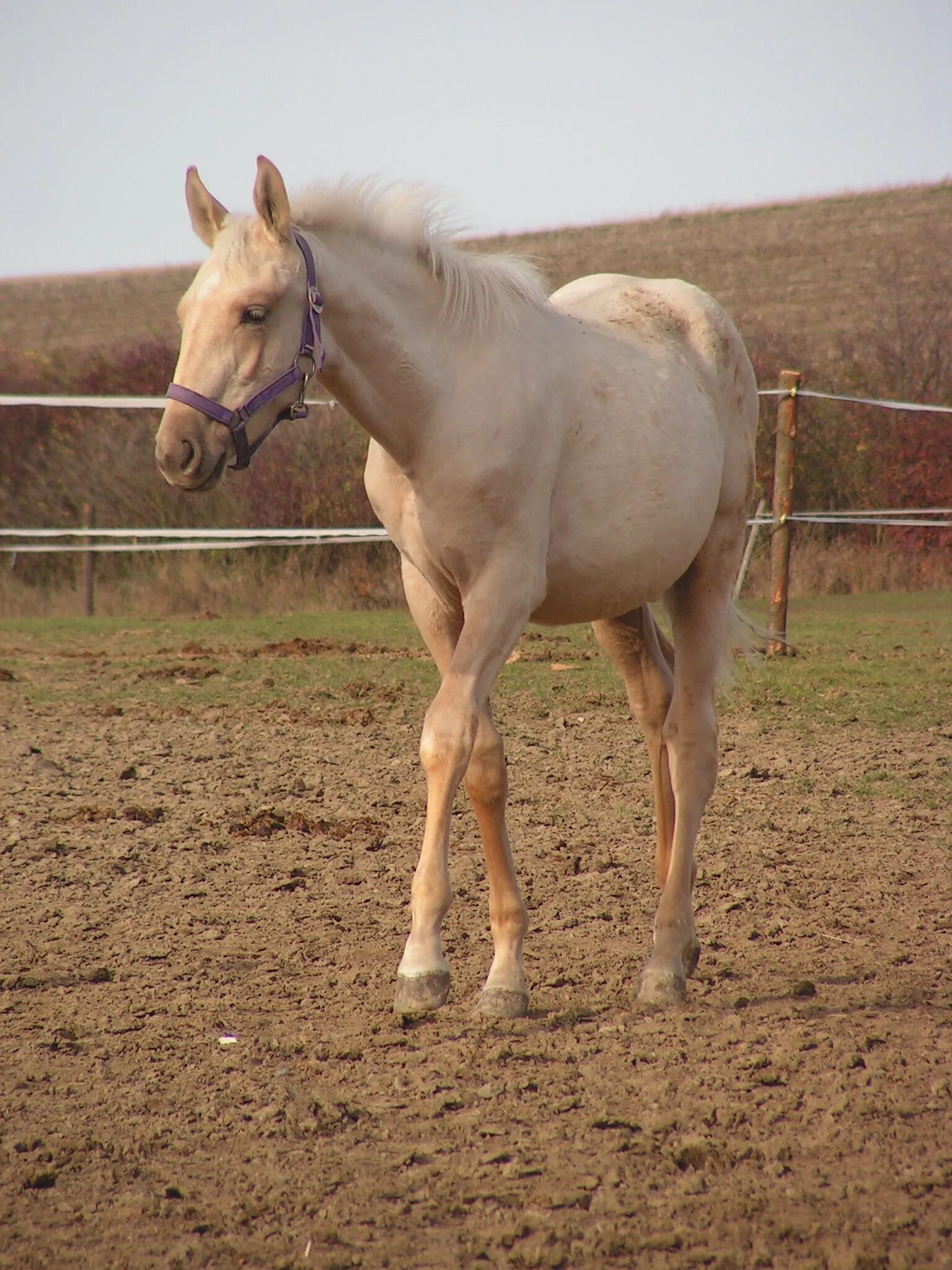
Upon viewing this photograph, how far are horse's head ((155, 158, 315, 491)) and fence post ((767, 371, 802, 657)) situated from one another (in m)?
8.15

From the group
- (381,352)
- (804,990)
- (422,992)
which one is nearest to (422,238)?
(381,352)

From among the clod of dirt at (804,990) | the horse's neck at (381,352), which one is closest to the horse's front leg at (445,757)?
the horse's neck at (381,352)

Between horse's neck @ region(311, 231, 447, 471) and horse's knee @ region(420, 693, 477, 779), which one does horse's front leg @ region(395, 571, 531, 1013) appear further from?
horse's neck @ region(311, 231, 447, 471)

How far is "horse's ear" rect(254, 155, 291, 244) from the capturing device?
322 cm

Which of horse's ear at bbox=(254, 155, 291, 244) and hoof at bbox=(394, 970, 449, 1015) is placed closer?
horse's ear at bbox=(254, 155, 291, 244)

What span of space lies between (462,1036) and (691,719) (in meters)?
1.29

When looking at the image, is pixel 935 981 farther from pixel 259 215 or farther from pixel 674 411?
pixel 259 215

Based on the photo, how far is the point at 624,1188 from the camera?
8.43 feet

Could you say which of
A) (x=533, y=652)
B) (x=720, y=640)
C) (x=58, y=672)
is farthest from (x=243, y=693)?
(x=720, y=640)

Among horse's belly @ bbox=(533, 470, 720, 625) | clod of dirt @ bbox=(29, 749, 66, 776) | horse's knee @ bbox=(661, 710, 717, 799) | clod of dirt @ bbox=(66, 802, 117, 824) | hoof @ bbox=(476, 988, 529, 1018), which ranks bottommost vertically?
clod of dirt @ bbox=(29, 749, 66, 776)

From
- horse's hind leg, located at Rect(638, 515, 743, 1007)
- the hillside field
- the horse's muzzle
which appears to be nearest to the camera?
the horse's muzzle

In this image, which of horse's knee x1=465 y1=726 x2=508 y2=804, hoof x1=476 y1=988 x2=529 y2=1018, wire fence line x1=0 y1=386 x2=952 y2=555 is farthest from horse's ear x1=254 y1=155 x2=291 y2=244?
wire fence line x1=0 y1=386 x2=952 y2=555

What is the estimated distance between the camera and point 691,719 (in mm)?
4219

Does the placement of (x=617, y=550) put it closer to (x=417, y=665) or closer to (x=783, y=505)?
(x=417, y=665)
